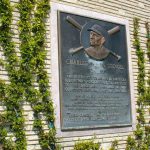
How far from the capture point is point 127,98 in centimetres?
972

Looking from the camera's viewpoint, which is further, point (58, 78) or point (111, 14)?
point (111, 14)

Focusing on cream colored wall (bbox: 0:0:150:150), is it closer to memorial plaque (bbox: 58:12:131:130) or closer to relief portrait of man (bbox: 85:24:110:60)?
memorial plaque (bbox: 58:12:131:130)

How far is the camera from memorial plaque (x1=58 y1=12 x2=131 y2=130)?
28.1ft

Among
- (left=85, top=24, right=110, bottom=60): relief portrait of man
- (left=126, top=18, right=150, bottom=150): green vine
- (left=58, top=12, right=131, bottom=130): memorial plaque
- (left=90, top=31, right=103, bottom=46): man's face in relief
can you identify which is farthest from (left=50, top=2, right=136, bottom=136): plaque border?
(left=90, top=31, right=103, bottom=46): man's face in relief

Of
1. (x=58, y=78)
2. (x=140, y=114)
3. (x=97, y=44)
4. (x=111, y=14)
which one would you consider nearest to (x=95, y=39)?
(x=97, y=44)

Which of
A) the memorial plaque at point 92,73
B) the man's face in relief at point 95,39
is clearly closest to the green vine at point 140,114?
the memorial plaque at point 92,73

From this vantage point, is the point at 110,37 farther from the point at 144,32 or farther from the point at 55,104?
the point at 55,104

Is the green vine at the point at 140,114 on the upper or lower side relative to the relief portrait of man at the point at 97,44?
lower

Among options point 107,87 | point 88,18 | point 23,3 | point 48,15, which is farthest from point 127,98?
point 23,3

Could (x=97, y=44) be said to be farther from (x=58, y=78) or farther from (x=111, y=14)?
(x=58, y=78)

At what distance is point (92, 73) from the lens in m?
9.09

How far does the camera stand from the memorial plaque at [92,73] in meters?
8.55

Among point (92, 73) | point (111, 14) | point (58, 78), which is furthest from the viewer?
point (111, 14)

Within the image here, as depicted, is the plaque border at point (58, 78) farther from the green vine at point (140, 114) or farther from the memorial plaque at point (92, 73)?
the green vine at point (140, 114)
